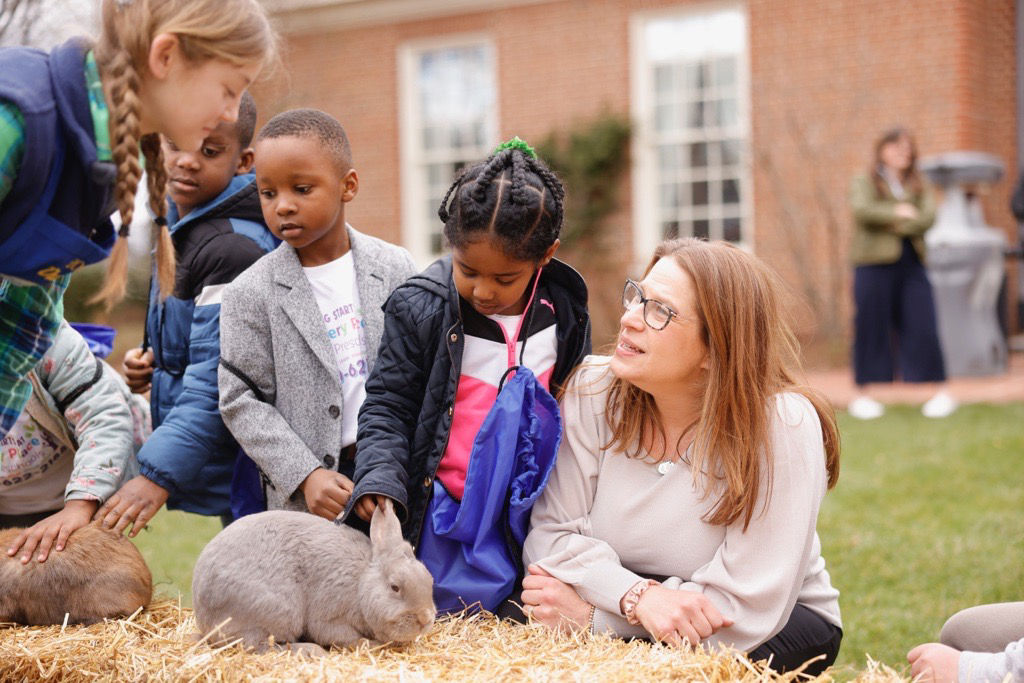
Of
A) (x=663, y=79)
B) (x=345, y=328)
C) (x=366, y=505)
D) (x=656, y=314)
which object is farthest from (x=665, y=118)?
(x=366, y=505)

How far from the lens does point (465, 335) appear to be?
3.10 meters

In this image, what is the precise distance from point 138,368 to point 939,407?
714 cm

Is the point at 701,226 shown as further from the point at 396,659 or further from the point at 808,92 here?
the point at 396,659

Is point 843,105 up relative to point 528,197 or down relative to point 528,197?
up

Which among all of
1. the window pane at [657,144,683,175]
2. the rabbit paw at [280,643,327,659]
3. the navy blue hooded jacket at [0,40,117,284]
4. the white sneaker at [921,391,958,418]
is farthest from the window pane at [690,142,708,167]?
the navy blue hooded jacket at [0,40,117,284]

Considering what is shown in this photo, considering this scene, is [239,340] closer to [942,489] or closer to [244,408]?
[244,408]

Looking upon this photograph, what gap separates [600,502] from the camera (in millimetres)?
2988

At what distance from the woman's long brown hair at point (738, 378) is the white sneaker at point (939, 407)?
6.41 metres

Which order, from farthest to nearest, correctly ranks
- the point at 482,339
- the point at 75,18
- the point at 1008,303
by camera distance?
the point at 1008,303
the point at 75,18
the point at 482,339

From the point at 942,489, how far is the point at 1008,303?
24.7 ft

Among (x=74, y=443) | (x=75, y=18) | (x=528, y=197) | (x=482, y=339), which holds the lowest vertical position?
(x=74, y=443)

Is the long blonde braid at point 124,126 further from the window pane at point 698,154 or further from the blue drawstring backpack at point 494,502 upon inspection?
the window pane at point 698,154

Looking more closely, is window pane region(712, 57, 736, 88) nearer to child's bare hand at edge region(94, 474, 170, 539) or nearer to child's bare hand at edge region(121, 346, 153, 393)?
child's bare hand at edge region(121, 346, 153, 393)

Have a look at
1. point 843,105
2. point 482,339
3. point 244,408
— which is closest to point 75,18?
point 244,408
